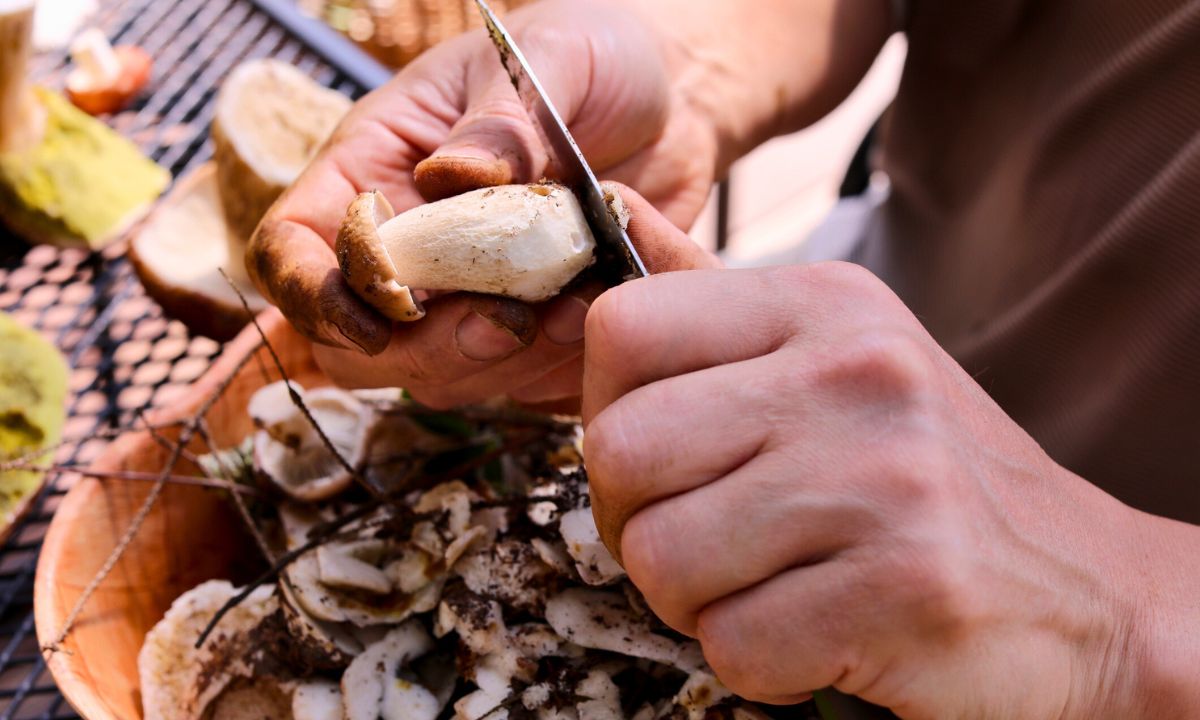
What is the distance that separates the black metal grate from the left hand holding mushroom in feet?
2.15

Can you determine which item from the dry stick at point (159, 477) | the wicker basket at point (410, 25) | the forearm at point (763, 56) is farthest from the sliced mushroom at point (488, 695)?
the wicker basket at point (410, 25)

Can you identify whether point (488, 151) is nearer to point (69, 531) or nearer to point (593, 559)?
point (593, 559)

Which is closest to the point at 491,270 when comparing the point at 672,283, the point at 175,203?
the point at 672,283

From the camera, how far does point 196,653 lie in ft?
2.64

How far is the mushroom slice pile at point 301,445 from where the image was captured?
0.91 m

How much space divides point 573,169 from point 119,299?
3.20 feet

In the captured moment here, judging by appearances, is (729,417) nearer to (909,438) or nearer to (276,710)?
(909,438)

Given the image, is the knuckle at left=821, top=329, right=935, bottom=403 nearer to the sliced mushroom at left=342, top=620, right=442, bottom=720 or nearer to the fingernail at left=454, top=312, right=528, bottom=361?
the fingernail at left=454, top=312, right=528, bottom=361

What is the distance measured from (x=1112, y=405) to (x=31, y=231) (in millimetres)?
1592

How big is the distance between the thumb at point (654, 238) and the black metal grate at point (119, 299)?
1.99 feet

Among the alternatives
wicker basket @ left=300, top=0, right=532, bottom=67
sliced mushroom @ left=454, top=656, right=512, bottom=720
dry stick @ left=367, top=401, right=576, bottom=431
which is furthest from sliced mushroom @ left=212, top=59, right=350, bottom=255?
wicker basket @ left=300, top=0, right=532, bottom=67

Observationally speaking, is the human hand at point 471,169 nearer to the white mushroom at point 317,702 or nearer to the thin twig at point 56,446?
the thin twig at point 56,446

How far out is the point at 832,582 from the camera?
1.63ft

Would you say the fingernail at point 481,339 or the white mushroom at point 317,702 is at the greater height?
the fingernail at point 481,339
